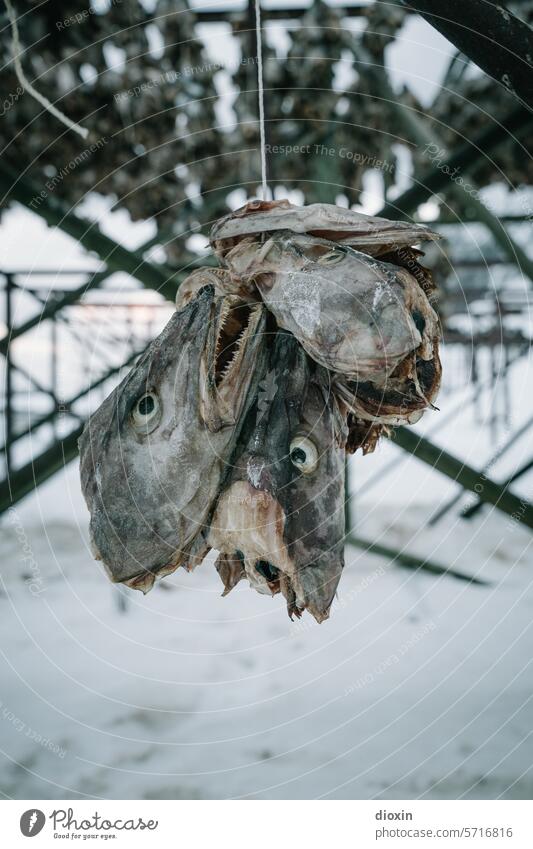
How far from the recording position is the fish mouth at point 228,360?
820mm

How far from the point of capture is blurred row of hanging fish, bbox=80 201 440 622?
78cm

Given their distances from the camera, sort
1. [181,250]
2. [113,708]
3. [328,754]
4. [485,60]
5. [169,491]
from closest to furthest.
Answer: [169,491] → [485,60] → [328,754] → [113,708] → [181,250]

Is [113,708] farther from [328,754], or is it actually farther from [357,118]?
[357,118]

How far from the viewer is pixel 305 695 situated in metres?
3.53

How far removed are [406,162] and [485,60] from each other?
311 cm

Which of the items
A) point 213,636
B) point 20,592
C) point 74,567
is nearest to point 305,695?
point 213,636

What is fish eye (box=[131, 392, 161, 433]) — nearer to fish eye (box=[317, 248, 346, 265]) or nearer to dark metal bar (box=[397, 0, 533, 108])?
fish eye (box=[317, 248, 346, 265])

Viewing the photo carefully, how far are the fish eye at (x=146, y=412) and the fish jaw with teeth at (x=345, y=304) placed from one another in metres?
0.16

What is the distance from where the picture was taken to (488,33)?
1208mm

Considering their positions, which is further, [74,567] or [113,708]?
[74,567]

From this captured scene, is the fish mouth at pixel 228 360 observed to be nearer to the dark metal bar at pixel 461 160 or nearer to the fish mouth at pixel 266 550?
the fish mouth at pixel 266 550

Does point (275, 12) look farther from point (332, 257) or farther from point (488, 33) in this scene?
point (332, 257)

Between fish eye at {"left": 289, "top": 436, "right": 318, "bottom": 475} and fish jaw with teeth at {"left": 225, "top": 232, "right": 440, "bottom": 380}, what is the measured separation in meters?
0.10

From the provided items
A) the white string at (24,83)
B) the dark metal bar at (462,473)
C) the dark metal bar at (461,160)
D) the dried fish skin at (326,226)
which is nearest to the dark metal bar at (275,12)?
the dark metal bar at (461,160)
